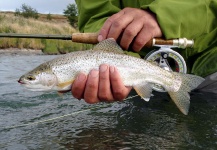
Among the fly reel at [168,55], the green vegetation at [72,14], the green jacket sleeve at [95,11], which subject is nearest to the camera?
the fly reel at [168,55]

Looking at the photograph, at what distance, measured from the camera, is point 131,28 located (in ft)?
8.55

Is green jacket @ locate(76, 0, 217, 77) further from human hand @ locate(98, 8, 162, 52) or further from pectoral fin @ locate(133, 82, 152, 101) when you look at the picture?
pectoral fin @ locate(133, 82, 152, 101)

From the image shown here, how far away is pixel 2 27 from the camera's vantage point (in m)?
24.3

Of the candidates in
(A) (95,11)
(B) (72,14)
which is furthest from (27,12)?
(A) (95,11)

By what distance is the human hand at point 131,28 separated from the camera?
262 centimetres

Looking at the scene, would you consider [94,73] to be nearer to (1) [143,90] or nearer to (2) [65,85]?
(2) [65,85]

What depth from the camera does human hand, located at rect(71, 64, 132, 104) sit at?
2.55 metres

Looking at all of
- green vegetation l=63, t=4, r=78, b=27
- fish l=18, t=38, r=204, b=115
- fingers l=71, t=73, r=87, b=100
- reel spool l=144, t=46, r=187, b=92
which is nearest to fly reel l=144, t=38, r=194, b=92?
reel spool l=144, t=46, r=187, b=92

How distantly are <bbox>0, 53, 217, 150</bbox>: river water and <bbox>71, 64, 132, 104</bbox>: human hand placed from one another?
1.14ft

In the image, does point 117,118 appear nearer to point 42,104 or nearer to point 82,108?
point 82,108

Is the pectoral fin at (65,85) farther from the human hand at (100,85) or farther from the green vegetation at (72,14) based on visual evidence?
the green vegetation at (72,14)

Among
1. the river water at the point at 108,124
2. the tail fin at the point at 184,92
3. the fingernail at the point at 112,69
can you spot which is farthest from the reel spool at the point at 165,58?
the fingernail at the point at 112,69

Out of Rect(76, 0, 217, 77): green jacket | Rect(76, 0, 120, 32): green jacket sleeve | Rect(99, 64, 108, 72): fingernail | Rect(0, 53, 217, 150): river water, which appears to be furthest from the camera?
Rect(76, 0, 120, 32): green jacket sleeve

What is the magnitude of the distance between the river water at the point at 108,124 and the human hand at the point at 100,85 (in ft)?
1.14
